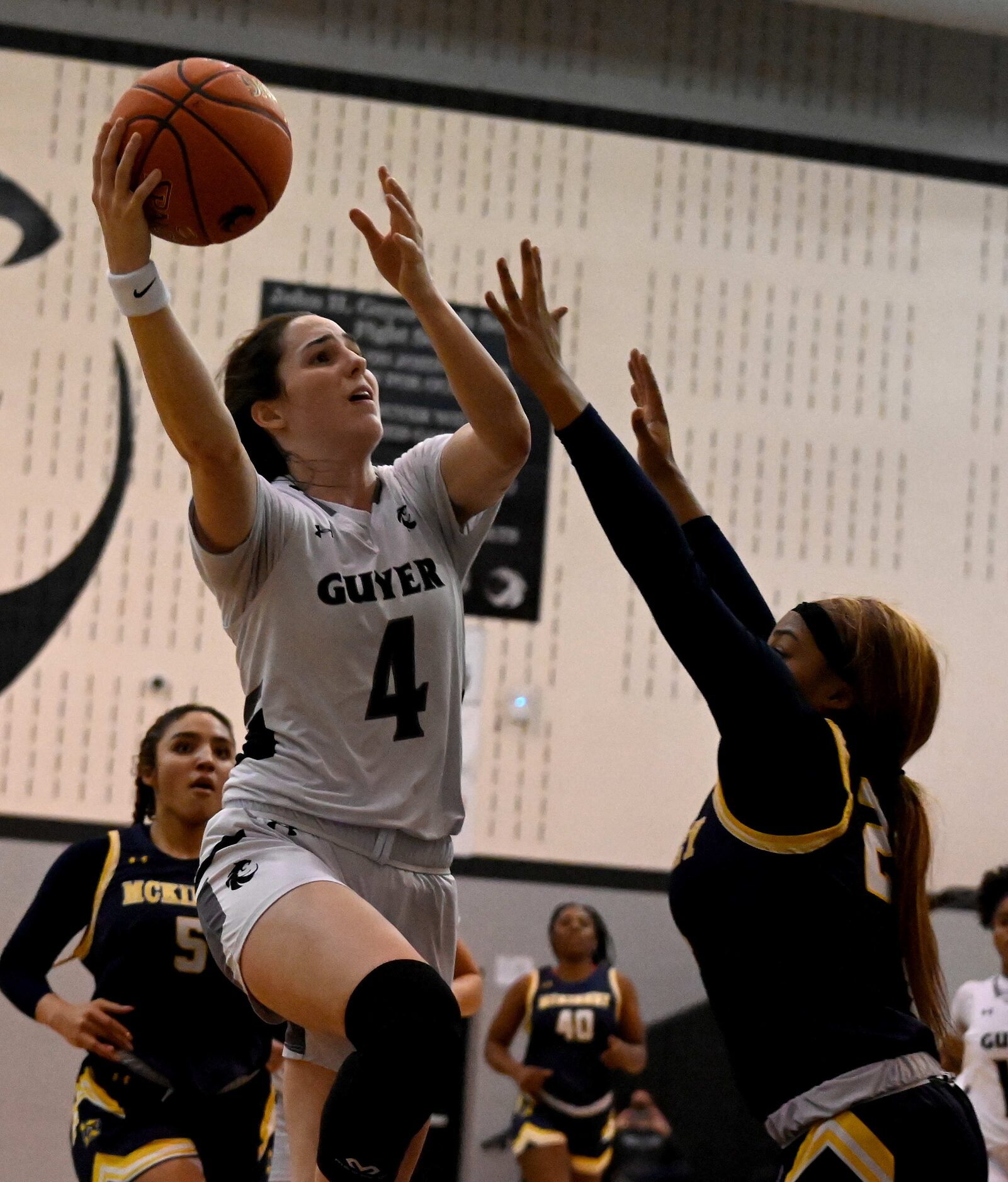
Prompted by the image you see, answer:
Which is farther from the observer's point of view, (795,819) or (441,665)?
(441,665)

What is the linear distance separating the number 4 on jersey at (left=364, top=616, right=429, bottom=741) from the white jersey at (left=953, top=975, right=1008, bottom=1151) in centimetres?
417

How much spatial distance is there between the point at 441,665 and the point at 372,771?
26 centimetres

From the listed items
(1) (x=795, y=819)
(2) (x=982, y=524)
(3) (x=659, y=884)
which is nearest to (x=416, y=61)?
(2) (x=982, y=524)

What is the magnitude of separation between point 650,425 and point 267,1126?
232 centimetres

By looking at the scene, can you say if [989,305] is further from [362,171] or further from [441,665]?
[441,665]

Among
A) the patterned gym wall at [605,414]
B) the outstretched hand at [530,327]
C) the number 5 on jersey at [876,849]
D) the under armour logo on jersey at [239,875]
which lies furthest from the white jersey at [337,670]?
the patterned gym wall at [605,414]

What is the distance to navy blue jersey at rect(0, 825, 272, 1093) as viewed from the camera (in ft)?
13.7

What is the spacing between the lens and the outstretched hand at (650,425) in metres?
3.23

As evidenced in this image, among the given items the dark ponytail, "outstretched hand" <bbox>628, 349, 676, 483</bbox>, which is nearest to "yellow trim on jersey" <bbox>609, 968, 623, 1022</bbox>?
"outstretched hand" <bbox>628, 349, 676, 483</bbox>

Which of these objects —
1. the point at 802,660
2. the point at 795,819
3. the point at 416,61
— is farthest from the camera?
the point at 416,61

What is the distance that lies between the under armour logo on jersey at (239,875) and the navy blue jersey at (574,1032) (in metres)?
5.85

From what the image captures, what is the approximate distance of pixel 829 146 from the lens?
33.3 feet

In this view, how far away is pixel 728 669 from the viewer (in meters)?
2.46

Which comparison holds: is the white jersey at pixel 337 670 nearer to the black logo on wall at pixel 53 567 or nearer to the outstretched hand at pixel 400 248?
the outstretched hand at pixel 400 248
